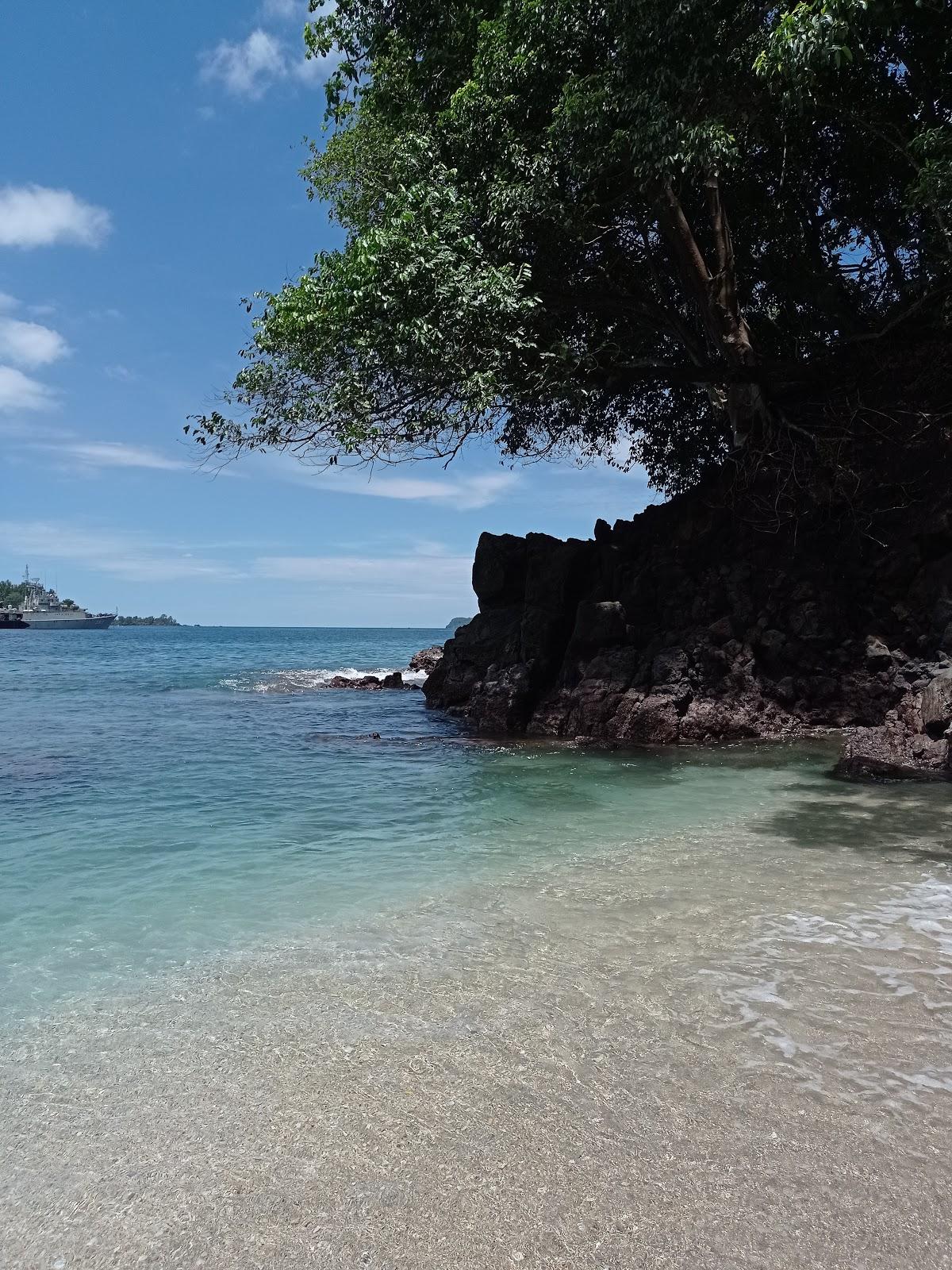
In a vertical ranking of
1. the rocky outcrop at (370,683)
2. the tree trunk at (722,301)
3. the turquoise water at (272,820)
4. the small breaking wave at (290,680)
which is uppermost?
the tree trunk at (722,301)

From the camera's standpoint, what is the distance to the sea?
2.62 meters

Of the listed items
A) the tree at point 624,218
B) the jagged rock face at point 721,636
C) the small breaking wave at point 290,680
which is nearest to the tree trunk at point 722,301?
the tree at point 624,218

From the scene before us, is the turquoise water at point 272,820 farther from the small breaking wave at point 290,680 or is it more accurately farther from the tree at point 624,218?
the small breaking wave at point 290,680

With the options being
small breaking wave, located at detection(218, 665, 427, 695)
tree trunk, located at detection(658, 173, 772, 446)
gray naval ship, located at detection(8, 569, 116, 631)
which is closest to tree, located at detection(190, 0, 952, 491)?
tree trunk, located at detection(658, 173, 772, 446)

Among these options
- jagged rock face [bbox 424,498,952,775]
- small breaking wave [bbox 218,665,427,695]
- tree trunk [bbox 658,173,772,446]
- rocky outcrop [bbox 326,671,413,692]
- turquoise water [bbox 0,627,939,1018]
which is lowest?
turquoise water [bbox 0,627,939,1018]

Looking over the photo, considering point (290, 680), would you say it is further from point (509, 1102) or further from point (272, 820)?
point (509, 1102)

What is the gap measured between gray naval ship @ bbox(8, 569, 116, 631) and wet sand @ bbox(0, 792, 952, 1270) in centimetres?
14129

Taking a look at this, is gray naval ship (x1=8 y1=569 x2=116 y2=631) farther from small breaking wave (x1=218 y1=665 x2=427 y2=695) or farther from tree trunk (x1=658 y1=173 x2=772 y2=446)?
tree trunk (x1=658 y1=173 x2=772 y2=446)

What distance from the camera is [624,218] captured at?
15.0 metres

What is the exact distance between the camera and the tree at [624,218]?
10.3 meters

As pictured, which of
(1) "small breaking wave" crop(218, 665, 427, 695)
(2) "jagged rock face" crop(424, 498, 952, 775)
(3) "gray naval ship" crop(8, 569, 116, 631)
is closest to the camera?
(2) "jagged rock face" crop(424, 498, 952, 775)

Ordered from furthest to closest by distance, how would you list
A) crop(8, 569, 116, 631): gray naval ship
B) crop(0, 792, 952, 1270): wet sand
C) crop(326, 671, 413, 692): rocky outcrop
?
crop(8, 569, 116, 631): gray naval ship → crop(326, 671, 413, 692): rocky outcrop → crop(0, 792, 952, 1270): wet sand

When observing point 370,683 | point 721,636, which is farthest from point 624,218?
point 370,683

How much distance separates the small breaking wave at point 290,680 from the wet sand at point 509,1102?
2238 cm
